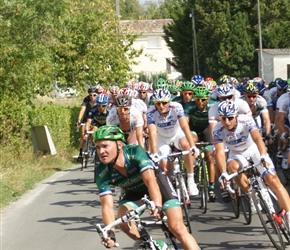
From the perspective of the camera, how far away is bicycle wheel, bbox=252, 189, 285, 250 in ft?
30.1

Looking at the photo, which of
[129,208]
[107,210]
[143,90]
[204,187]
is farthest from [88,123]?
[107,210]

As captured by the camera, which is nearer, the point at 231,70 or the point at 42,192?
the point at 42,192

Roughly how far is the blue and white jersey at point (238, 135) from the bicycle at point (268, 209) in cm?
48

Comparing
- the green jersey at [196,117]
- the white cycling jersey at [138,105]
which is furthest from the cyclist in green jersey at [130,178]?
the white cycling jersey at [138,105]

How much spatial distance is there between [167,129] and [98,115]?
5.60 metres

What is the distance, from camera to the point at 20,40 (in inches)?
768

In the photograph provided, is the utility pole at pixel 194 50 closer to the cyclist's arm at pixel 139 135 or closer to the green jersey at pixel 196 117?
the green jersey at pixel 196 117

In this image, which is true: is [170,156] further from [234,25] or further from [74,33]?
[234,25]

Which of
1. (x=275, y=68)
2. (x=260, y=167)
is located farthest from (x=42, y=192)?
(x=275, y=68)

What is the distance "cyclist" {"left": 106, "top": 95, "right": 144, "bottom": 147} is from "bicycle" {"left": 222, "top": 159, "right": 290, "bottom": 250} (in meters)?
2.69

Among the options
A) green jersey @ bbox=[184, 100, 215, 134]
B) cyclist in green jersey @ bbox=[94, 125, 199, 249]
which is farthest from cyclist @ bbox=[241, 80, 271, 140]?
cyclist in green jersey @ bbox=[94, 125, 199, 249]

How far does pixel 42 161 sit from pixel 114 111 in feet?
28.2

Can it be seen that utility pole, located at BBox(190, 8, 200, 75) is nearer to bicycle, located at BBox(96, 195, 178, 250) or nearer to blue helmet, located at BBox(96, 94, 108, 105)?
blue helmet, located at BBox(96, 94, 108, 105)

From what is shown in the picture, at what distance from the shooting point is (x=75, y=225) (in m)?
12.3
